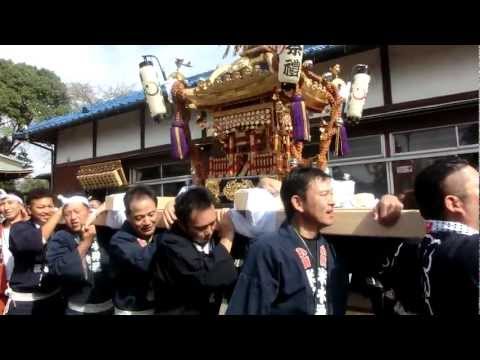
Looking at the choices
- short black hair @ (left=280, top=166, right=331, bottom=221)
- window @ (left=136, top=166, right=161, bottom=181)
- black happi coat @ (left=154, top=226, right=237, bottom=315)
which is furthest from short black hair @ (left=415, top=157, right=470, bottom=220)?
window @ (left=136, top=166, right=161, bottom=181)

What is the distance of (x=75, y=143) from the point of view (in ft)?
28.5

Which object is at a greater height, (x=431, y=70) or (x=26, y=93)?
(x=431, y=70)

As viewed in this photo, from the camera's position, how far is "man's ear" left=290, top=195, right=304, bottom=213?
153 cm

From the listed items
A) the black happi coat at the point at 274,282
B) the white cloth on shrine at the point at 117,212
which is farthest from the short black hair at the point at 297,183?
the white cloth on shrine at the point at 117,212

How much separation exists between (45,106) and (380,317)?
590 centimetres

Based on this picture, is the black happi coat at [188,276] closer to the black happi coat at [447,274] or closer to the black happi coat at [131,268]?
the black happi coat at [131,268]

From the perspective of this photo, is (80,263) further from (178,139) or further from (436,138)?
(436,138)

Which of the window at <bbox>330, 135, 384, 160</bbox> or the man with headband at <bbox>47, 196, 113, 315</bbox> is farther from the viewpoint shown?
the window at <bbox>330, 135, 384, 160</bbox>

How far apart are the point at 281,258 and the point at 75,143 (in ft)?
27.5

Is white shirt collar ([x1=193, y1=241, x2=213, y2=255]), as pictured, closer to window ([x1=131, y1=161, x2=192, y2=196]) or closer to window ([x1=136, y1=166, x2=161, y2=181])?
window ([x1=131, y1=161, x2=192, y2=196])

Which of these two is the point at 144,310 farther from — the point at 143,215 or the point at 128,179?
the point at 128,179

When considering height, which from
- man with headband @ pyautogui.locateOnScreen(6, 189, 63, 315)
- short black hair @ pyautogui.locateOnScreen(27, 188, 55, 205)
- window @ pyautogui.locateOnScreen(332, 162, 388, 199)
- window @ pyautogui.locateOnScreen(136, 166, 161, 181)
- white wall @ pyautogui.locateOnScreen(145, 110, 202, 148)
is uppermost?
white wall @ pyautogui.locateOnScreen(145, 110, 202, 148)

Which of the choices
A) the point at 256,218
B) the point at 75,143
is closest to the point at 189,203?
the point at 256,218

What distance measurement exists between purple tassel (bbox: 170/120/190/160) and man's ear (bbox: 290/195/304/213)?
2921 millimetres
